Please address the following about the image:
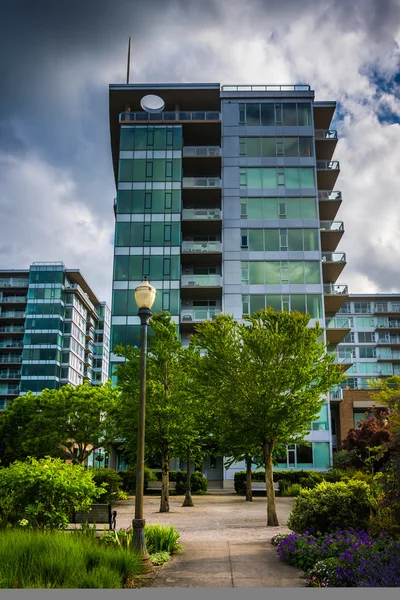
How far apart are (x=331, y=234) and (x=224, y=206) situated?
9724 mm

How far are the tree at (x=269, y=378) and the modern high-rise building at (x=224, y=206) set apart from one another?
2353 centimetres

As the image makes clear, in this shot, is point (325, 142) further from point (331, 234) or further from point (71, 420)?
point (71, 420)

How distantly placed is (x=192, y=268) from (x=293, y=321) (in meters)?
28.7

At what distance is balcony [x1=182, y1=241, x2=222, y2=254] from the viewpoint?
155ft

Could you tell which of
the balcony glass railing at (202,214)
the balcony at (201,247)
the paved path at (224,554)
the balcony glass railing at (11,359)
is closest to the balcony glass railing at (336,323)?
the balcony at (201,247)

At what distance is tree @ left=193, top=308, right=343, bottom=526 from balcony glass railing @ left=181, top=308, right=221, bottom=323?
78.7 feet

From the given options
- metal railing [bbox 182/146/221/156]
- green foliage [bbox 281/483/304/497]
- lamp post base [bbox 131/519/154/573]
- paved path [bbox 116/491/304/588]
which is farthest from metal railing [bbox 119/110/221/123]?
lamp post base [bbox 131/519/154/573]

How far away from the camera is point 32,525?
43.6ft

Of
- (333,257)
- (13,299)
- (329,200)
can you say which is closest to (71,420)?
(333,257)

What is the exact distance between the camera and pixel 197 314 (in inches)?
1801

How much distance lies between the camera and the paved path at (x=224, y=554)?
10.3 meters

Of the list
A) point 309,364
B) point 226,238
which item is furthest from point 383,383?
point 226,238

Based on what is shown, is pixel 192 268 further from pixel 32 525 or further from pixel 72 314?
pixel 72 314

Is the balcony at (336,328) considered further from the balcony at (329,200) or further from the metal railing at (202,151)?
the metal railing at (202,151)
